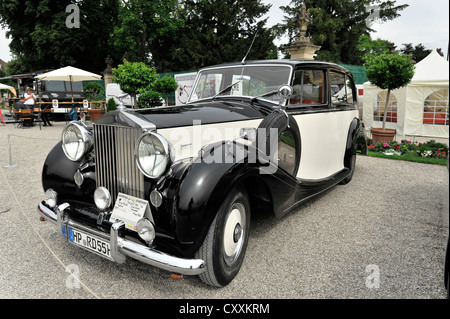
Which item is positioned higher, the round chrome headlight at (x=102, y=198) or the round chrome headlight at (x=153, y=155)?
the round chrome headlight at (x=153, y=155)

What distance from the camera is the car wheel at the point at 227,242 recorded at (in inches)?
88.9

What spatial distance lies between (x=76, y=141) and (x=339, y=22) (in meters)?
28.6

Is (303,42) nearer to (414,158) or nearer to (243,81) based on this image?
(414,158)

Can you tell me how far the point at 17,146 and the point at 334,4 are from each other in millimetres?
28036

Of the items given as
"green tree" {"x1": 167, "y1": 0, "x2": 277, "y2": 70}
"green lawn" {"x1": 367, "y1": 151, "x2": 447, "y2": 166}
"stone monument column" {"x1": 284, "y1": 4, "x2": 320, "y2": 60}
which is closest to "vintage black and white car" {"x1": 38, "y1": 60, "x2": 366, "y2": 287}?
"green lawn" {"x1": 367, "y1": 151, "x2": 447, "y2": 166}

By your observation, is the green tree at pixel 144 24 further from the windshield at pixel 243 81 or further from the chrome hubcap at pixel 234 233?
the chrome hubcap at pixel 234 233

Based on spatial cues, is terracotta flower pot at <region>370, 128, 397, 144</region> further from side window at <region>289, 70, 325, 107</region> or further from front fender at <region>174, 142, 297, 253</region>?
front fender at <region>174, 142, 297, 253</region>

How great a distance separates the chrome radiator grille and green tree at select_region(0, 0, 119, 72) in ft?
81.3

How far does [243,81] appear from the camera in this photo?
3793 mm

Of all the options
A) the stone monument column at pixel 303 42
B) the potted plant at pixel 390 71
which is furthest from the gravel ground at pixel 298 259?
the stone monument column at pixel 303 42

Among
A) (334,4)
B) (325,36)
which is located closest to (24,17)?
(325,36)

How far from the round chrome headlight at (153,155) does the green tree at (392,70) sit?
762cm

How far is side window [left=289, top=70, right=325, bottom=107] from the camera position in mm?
3653

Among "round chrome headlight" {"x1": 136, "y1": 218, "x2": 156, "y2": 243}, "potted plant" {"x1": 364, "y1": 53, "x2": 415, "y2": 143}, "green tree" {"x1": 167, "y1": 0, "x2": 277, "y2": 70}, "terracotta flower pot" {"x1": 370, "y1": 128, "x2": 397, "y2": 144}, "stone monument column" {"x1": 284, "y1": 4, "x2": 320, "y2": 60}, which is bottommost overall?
"terracotta flower pot" {"x1": 370, "y1": 128, "x2": 397, "y2": 144}
